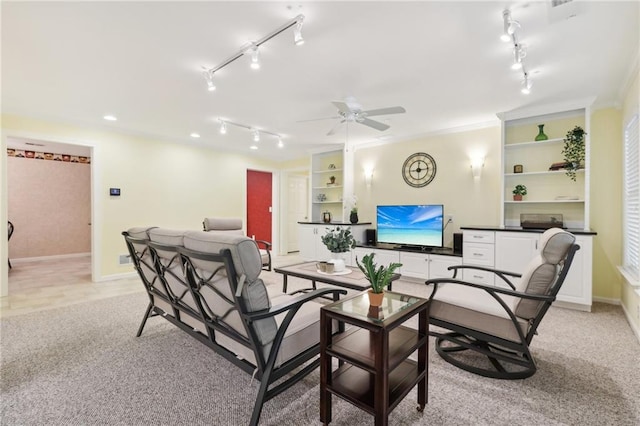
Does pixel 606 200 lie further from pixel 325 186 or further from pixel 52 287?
pixel 52 287

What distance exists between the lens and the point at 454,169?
183 inches

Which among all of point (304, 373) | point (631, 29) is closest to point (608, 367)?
point (304, 373)

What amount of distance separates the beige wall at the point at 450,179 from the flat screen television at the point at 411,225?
0.40 metres

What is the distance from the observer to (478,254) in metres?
3.87

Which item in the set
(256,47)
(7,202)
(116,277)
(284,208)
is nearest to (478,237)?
(256,47)

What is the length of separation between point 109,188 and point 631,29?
639 cm

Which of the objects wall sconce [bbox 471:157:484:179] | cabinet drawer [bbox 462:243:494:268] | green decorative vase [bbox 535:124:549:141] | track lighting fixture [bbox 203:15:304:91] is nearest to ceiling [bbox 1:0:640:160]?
track lighting fixture [bbox 203:15:304:91]

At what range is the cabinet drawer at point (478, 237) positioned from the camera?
3780 millimetres

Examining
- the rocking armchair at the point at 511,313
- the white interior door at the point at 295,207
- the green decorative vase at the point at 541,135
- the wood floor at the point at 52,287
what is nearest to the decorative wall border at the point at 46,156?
the wood floor at the point at 52,287

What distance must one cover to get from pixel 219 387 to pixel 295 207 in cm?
603

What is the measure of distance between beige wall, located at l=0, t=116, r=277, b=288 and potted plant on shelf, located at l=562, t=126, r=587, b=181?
225 inches

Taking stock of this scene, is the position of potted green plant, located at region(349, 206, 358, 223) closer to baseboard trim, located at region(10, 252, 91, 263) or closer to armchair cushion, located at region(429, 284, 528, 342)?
armchair cushion, located at region(429, 284, 528, 342)

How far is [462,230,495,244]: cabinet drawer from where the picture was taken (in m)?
3.78

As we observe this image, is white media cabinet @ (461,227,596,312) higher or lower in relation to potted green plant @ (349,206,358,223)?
lower
